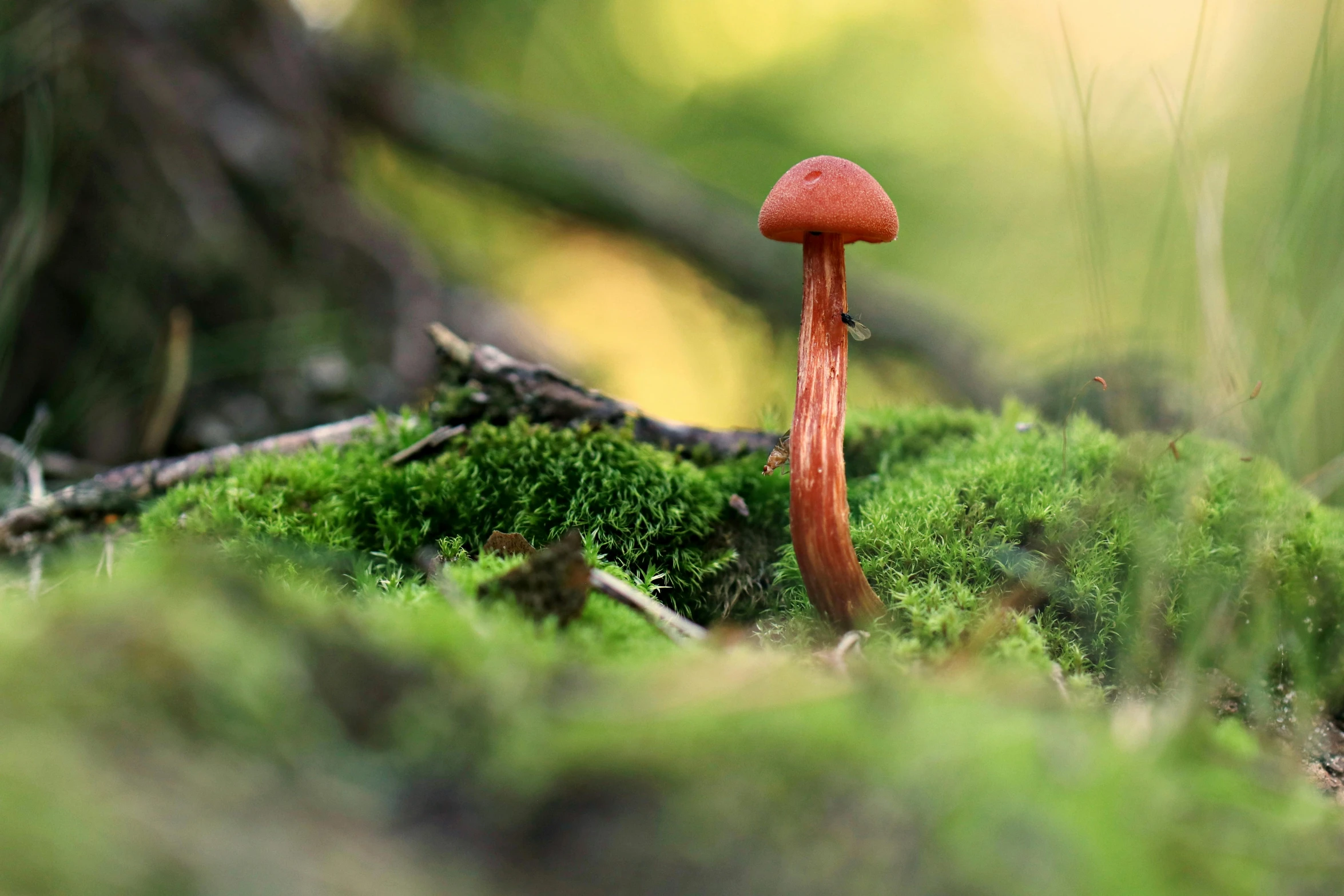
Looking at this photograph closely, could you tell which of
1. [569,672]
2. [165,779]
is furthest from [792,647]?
[165,779]

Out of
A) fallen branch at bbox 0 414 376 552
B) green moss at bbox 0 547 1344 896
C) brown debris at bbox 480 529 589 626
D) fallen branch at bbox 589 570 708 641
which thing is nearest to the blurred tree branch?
fallen branch at bbox 0 414 376 552

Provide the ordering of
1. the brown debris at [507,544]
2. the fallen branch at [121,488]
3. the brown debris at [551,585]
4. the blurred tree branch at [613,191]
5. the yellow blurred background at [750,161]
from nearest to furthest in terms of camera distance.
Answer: the brown debris at [551,585]
the brown debris at [507,544]
the fallen branch at [121,488]
the blurred tree branch at [613,191]
the yellow blurred background at [750,161]

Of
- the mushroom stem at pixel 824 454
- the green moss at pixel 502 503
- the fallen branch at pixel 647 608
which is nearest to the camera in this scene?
the fallen branch at pixel 647 608

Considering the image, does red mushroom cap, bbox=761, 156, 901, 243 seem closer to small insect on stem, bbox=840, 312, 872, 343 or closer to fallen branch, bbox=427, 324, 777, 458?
small insect on stem, bbox=840, 312, 872, 343

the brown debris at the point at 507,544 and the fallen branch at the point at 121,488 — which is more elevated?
the fallen branch at the point at 121,488

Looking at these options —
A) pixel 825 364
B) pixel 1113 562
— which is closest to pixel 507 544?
pixel 825 364

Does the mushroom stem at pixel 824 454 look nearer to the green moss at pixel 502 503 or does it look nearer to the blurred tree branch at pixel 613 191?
the green moss at pixel 502 503

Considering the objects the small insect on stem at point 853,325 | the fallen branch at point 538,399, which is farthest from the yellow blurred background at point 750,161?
the small insect on stem at point 853,325

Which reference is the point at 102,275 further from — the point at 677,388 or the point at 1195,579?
the point at 677,388
